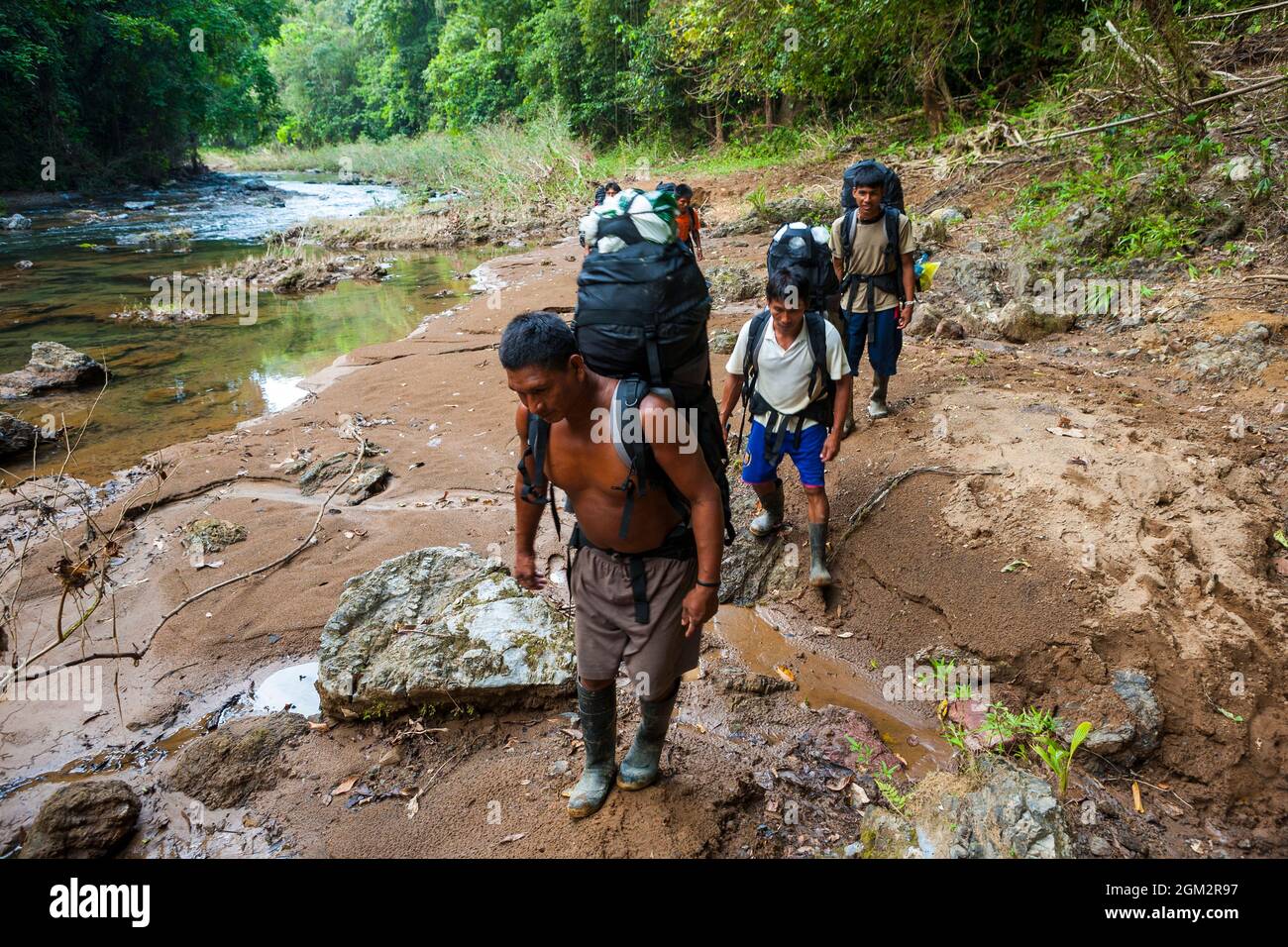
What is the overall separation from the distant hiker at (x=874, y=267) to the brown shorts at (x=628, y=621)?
3.01 meters

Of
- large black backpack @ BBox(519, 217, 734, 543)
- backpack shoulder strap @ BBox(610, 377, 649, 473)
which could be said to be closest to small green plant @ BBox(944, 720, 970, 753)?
large black backpack @ BBox(519, 217, 734, 543)

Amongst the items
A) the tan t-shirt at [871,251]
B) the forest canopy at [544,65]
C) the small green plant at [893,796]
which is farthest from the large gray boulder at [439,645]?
the forest canopy at [544,65]

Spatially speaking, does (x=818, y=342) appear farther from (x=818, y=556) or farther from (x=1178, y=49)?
(x=1178, y=49)

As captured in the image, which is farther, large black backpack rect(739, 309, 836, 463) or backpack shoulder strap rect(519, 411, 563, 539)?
large black backpack rect(739, 309, 836, 463)

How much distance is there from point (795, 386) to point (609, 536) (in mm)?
1754

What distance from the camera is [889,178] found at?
186 inches

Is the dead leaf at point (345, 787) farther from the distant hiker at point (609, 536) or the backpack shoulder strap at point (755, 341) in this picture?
the backpack shoulder strap at point (755, 341)

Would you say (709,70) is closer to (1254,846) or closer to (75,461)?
(75,461)

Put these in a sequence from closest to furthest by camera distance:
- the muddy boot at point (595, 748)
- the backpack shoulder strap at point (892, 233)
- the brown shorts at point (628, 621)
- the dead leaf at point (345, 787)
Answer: the brown shorts at point (628, 621), the muddy boot at point (595, 748), the dead leaf at point (345, 787), the backpack shoulder strap at point (892, 233)

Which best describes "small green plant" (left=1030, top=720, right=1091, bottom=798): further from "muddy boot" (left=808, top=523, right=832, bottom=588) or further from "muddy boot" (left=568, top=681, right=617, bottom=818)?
"muddy boot" (left=568, top=681, right=617, bottom=818)

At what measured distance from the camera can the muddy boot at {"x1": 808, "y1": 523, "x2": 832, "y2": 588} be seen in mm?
4082

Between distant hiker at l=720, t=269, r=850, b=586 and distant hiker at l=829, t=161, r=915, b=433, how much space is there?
123 cm

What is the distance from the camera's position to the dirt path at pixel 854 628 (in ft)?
9.14

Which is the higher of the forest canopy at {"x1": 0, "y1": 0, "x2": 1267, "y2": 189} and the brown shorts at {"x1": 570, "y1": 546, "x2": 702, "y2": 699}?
the forest canopy at {"x1": 0, "y1": 0, "x2": 1267, "y2": 189}
